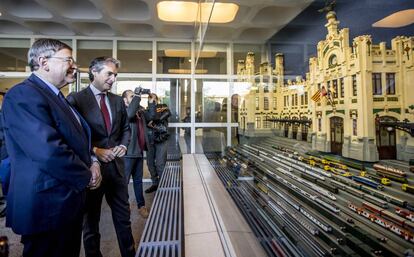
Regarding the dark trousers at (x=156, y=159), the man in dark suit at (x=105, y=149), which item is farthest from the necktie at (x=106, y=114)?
the dark trousers at (x=156, y=159)

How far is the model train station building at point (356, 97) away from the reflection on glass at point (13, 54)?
6.66m

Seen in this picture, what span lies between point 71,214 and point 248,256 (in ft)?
2.87

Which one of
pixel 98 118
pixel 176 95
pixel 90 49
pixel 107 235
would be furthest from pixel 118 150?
pixel 90 49

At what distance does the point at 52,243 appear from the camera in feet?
3.41

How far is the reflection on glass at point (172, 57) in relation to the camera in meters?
5.66

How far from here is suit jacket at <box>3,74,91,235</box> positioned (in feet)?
3.11

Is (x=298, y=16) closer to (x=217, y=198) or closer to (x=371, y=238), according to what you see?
(x=371, y=238)

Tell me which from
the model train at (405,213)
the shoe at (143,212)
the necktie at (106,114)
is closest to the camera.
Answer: the model train at (405,213)

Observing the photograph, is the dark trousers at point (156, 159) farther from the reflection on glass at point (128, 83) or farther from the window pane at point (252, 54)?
the reflection on glass at point (128, 83)

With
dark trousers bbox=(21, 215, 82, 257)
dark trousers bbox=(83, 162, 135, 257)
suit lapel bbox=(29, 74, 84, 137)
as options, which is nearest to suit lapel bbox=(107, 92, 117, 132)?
dark trousers bbox=(83, 162, 135, 257)

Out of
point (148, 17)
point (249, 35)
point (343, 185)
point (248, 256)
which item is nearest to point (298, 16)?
point (343, 185)

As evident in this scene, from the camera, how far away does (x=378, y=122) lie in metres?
0.73

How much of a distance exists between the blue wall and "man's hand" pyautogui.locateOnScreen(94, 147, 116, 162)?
1.29 metres

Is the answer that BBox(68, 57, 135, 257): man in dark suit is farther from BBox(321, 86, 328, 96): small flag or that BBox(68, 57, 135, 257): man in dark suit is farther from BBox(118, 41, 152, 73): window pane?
BBox(118, 41, 152, 73): window pane
